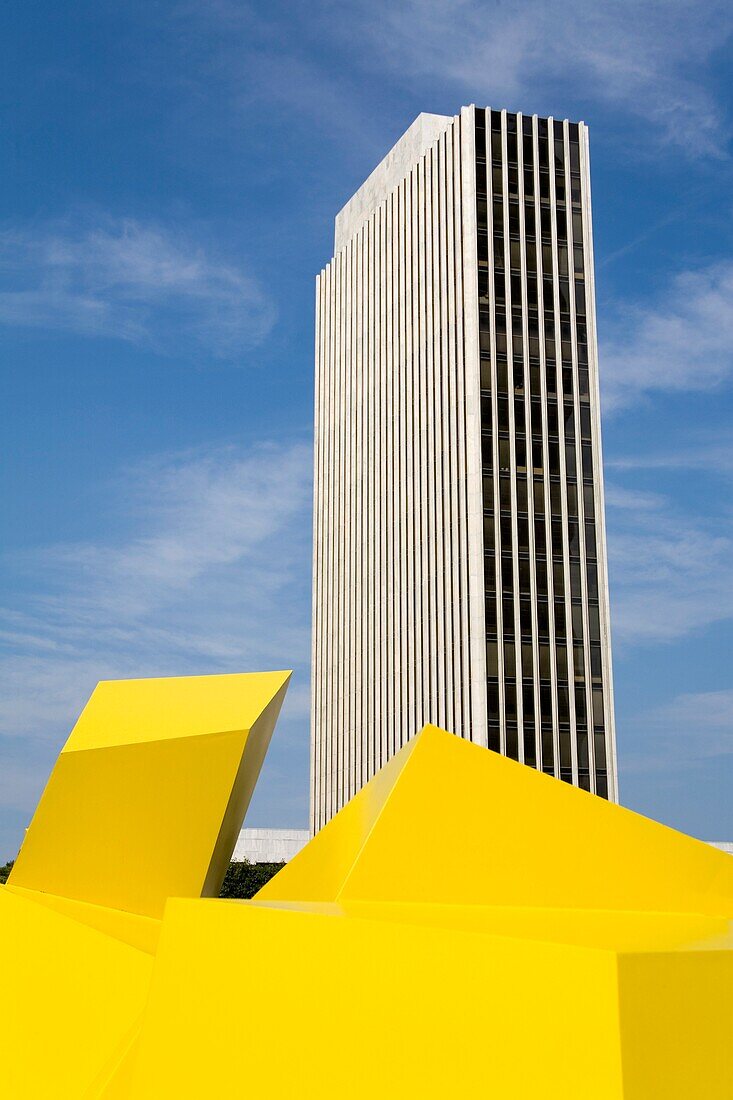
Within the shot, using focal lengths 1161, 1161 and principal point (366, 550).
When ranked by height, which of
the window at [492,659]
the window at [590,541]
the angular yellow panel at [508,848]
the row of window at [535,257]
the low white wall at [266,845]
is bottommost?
the angular yellow panel at [508,848]

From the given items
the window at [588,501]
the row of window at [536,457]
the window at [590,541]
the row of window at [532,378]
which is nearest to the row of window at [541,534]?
the window at [590,541]

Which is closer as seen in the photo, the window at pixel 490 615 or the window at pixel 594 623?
the window at pixel 490 615

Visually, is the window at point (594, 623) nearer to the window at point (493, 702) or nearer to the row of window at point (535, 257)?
the window at point (493, 702)

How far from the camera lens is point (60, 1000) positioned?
8484 mm

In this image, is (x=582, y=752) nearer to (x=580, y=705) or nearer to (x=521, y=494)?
(x=580, y=705)

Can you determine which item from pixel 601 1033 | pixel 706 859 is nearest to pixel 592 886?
pixel 706 859

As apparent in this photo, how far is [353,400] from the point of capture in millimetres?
64688

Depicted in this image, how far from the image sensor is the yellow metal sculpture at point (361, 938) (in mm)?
4938

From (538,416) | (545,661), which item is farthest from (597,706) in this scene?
(538,416)

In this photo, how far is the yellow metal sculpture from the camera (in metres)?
4.94

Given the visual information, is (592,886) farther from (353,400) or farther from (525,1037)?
(353,400)

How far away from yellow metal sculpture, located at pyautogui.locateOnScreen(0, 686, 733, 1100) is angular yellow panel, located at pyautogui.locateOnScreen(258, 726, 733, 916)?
0.05 feet

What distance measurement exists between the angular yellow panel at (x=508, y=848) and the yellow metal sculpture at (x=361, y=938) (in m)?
0.01

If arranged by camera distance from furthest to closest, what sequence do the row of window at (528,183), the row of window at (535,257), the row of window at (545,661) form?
1. the row of window at (528,183)
2. the row of window at (535,257)
3. the row of window at (545,661)
